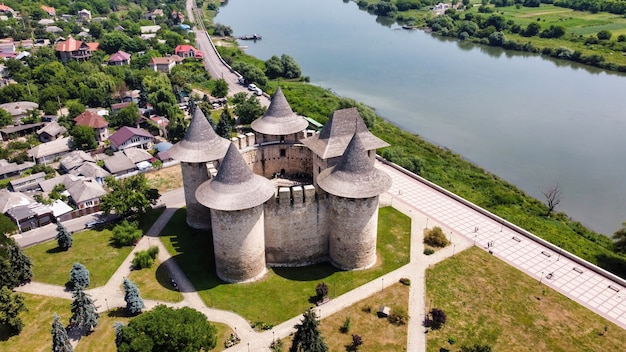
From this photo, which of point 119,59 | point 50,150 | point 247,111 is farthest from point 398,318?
point 119,59

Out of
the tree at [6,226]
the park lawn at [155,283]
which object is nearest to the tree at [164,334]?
the park lawn at [155,283]

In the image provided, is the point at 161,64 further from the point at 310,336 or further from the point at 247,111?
the point at 310,336

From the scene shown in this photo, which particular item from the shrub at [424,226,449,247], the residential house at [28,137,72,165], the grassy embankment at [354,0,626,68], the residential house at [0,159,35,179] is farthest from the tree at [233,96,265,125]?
the grassy embankment at [354,0,626,68]

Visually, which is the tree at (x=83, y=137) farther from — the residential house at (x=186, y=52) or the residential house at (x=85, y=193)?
the residential house at (x=186, y=52)

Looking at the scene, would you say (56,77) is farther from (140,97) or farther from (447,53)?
(447,53)

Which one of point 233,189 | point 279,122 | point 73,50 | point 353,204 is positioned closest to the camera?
point 233,189
